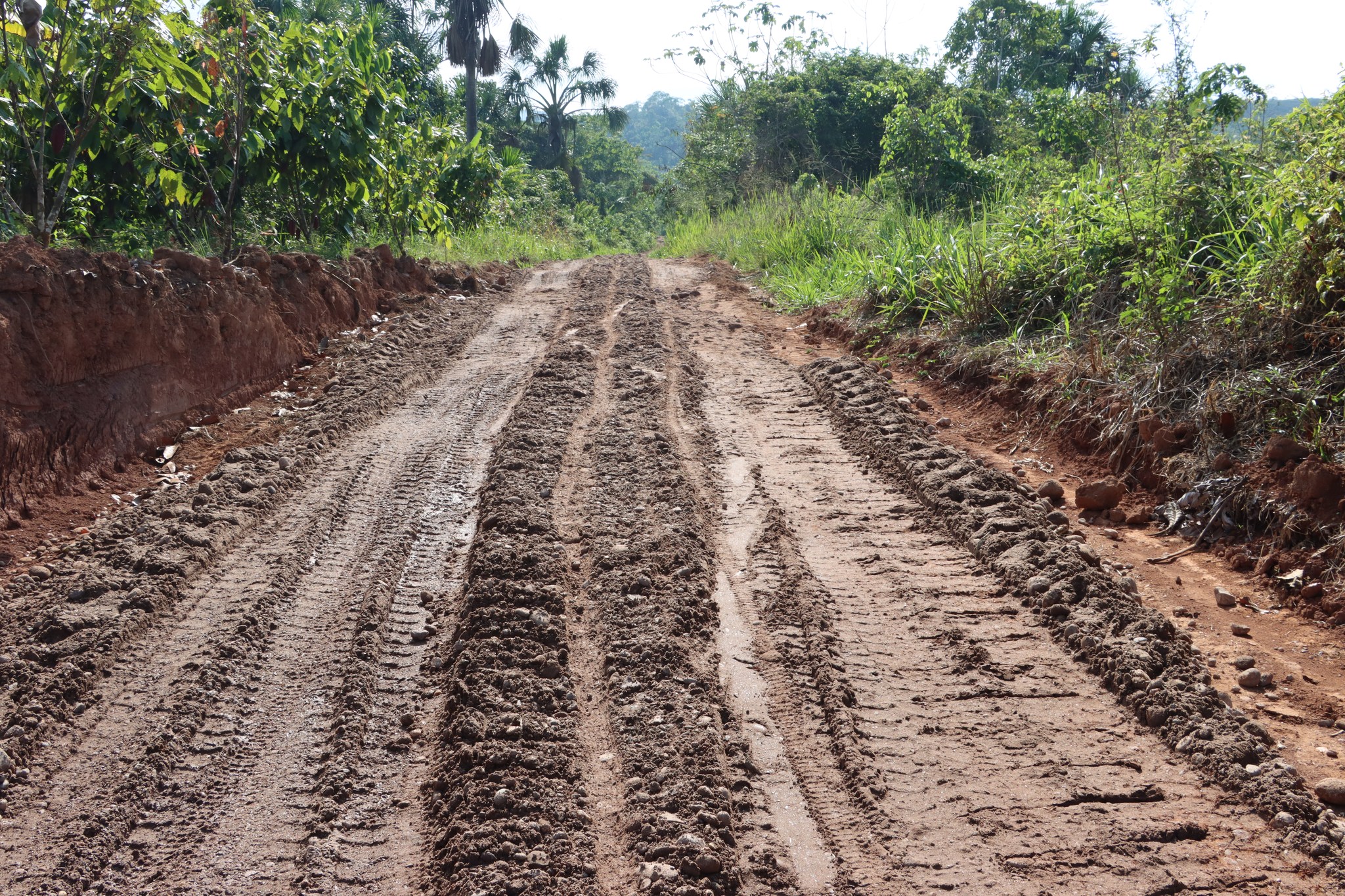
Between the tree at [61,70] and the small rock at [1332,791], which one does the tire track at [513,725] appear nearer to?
the small rock at [1332,791]

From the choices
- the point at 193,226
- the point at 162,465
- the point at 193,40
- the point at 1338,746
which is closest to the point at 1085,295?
the point at 1338,746

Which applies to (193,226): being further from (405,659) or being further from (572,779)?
(572,779)

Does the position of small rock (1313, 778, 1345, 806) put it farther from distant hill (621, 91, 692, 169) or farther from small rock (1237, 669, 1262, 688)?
distant hill (621, 91, 692, 169)

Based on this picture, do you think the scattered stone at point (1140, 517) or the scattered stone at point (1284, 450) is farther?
the scattered stone at point (1140, 517)

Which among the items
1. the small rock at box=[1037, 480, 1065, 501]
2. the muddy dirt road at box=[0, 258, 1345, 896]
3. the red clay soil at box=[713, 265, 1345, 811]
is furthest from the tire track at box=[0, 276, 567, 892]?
the small rock at box=[1037, 480, 1065, 501]

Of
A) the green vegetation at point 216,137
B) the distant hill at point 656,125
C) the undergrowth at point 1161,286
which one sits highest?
the distant hill at point 656,125

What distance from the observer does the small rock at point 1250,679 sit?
293 cm

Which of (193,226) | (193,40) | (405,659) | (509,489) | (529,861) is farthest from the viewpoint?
(193,226)

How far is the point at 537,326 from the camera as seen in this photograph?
877 centimetres

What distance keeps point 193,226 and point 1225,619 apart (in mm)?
9140

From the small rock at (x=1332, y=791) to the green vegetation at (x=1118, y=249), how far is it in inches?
80.4

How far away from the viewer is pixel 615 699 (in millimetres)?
2875

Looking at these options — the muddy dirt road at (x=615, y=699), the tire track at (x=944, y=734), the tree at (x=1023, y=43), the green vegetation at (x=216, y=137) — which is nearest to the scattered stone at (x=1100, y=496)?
the muddy dirt road at (x=615, y=699)

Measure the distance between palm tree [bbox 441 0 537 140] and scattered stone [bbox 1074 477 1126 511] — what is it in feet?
79.4
